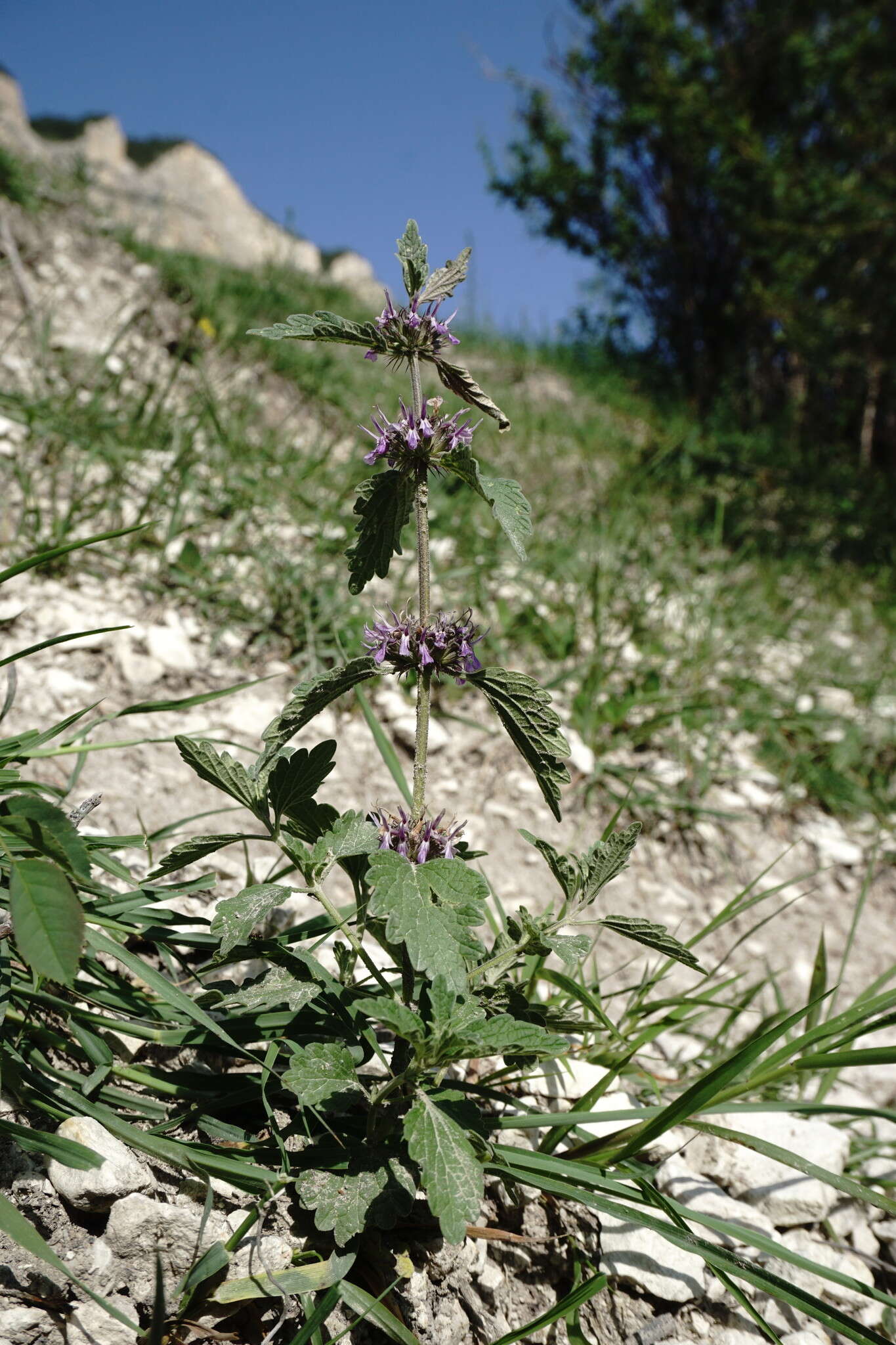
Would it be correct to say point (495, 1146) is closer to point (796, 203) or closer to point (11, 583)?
point (11, 583)

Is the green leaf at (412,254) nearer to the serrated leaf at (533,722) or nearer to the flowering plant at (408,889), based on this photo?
the flowering plant at (408,889)

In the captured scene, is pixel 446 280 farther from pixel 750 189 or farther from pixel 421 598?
pixel 750 189

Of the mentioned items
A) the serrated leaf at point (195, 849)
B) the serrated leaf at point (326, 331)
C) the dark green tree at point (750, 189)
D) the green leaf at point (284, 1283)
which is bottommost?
the green leaf at point (284, 1283)

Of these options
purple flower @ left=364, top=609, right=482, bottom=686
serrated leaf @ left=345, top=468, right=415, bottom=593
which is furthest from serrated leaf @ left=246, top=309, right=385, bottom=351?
purple flower @ left=364, top=609, right=482, bottom=686

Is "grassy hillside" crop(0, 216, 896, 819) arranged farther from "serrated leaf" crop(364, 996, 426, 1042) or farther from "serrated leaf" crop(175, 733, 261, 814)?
"serrated leaf" crop(364, 996, 426, 1042)

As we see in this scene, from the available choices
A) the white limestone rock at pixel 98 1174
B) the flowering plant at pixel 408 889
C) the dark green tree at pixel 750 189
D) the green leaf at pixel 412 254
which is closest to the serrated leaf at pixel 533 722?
the flowering plant at pixel 408 889

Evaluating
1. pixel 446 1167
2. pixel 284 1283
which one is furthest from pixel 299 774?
pixel 284 1283
